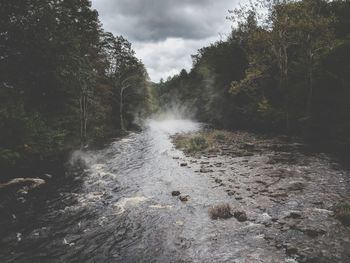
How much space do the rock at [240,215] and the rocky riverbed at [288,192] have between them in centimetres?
18

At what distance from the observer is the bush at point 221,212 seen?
10883 millimetres

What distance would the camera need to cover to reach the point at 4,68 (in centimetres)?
2030

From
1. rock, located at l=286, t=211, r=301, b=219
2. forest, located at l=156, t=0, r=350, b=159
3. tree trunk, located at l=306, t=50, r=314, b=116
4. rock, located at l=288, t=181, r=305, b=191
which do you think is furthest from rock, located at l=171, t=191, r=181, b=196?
tree trunk, located at l=306, t=50, r=314, b=116

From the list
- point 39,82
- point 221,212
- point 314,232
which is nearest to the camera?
point 314,232

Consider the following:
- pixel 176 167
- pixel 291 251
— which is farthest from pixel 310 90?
pixel 291 251

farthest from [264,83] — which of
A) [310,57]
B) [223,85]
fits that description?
[223,85]

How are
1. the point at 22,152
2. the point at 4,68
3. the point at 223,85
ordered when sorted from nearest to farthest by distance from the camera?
the point at 22,152, the point at 4,68, the point at 223,85

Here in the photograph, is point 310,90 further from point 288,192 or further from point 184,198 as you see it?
point 184,198

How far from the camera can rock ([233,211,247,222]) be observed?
1036 centimetres

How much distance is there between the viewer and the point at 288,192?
42.1 feet

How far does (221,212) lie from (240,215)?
2.46 ft

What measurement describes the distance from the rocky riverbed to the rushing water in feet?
2.24

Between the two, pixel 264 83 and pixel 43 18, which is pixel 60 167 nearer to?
pixel 43 18

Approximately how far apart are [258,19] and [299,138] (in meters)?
14.5
